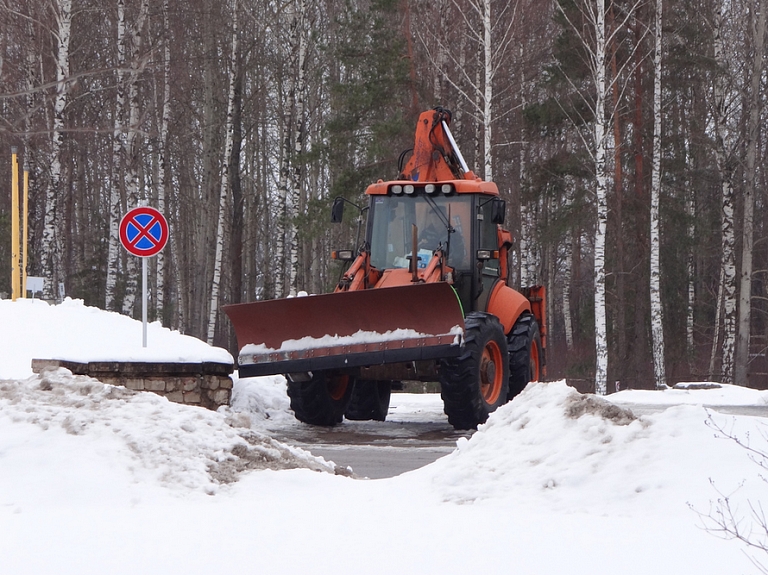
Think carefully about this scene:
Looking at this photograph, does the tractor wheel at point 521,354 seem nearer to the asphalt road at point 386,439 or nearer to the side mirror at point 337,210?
the asphalt road at point 386,439

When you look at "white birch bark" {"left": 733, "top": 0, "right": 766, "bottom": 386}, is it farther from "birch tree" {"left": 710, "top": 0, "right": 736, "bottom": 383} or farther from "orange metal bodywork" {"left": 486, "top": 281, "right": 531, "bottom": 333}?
"orange metal bodywork" {"left": 486, "top": 281, "right": 531, "bottom": 333}

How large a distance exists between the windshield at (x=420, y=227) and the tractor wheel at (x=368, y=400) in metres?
1.74

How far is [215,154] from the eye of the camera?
128 feet

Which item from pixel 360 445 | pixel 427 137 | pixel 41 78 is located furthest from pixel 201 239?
pixel 360 445

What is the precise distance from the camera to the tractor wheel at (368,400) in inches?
553

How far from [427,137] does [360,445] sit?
16.2 feet

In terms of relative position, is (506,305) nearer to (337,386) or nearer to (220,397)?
(337,386)

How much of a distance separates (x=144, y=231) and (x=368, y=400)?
12.0 feet

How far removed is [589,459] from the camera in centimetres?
620

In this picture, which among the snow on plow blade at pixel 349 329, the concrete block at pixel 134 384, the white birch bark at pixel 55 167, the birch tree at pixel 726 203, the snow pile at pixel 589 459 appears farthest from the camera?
the birch tree at pixel 726 203

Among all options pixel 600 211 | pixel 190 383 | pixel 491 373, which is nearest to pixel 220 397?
pixel 190 383

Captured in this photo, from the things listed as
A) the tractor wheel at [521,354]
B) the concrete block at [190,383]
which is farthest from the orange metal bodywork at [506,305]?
the concrete block at [190,383]

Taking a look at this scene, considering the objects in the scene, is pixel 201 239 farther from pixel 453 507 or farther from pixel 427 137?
pixel 453 507

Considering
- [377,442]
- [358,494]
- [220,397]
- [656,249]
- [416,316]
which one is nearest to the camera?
[358,494]
